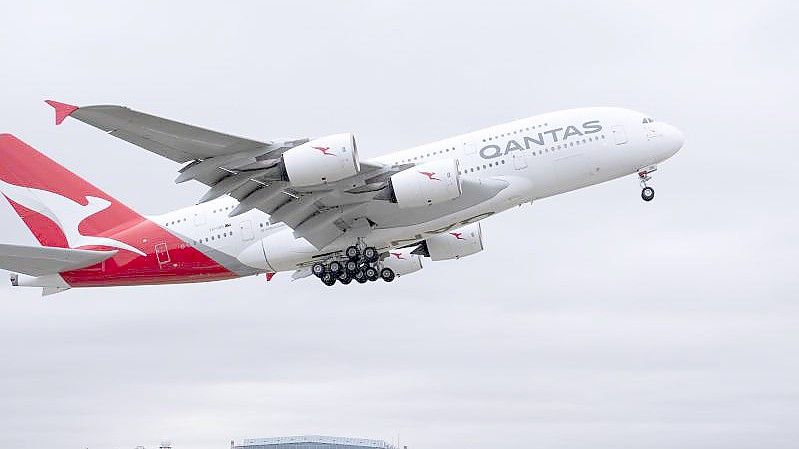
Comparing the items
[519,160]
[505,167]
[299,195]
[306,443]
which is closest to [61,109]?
[299,195]

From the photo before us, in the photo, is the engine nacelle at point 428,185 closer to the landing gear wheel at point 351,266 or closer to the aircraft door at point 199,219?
the landing gear wheel at point 351,266

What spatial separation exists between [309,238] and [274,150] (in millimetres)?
6271

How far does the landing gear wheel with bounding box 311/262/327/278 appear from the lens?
56.0 metres

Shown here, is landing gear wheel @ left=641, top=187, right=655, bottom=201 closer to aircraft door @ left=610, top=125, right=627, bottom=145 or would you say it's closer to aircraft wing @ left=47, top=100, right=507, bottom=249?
aircraft door @ left=610, top=125, right=627, bottom=145

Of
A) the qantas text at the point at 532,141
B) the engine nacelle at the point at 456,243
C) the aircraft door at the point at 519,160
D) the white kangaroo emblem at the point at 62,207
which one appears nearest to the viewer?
the aircraft door at the point at 519,160

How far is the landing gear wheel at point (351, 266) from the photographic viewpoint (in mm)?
55062

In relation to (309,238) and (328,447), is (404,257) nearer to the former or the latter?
(309,238)

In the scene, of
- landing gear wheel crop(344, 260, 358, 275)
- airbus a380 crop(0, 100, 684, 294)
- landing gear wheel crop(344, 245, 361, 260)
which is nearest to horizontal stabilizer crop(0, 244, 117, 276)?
airbus a380 crop(0, 100, 684, 294)

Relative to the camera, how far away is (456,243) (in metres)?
60.8

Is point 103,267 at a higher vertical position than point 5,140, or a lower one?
lower

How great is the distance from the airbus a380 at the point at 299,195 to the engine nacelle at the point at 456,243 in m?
2.79

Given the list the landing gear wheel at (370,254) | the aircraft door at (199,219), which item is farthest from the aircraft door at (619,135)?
the aircraft door at (199,219)

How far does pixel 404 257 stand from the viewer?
62.2m

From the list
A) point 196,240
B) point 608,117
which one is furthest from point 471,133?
point 196,240
